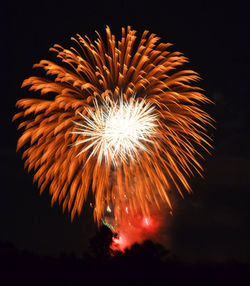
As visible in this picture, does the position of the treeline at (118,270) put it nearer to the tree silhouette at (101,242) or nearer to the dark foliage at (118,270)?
the dark foliage at (118,270)

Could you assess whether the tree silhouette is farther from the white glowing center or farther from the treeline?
the white glowing center

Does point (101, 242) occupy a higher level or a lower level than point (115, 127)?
lower

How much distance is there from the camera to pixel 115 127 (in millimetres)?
22922

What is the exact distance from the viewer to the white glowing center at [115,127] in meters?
23.0

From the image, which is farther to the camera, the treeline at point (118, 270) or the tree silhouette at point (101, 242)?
the tree silhouette at point (101, 242)

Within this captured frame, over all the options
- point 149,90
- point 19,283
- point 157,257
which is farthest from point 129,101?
point 19,283

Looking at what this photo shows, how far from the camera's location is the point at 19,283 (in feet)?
75.9

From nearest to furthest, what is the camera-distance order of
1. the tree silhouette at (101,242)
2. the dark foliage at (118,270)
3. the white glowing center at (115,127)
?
the dark foliage at (118,270) → the white glowing center at (115,127) → the tree silhouette at (101,242)

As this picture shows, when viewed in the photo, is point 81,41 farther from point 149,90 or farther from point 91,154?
point 91,154

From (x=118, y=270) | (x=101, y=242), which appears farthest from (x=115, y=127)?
(x=101, y=242)

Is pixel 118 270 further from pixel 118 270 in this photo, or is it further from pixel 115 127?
pixel 115 127

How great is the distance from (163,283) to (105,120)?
10230 millimetres

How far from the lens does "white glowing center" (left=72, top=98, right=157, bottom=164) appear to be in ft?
75.3

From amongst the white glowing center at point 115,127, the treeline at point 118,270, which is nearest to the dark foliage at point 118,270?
the treeline at point 118,270
